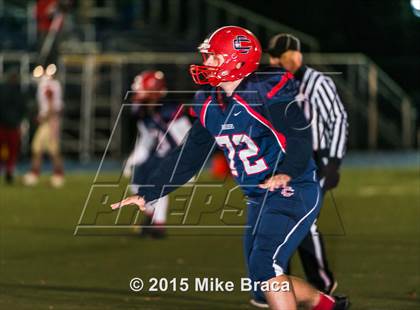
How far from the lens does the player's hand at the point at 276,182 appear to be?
7.10 m

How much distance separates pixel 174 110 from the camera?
1484 centimetres

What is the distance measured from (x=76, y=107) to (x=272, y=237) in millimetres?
22667

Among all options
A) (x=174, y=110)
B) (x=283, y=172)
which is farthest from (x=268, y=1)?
(x=283, y=172)

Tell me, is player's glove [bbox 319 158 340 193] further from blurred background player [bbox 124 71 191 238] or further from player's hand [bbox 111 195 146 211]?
blurred background player [bbox 124 71 191 238]

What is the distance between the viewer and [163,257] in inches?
487

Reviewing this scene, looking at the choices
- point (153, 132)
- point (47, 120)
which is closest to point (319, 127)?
point (153, 132)

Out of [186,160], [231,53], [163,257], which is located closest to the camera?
[231,53]

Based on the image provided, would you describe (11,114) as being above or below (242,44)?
below

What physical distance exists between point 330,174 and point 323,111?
56 cm

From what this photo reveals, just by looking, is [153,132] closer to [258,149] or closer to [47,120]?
[258,149]

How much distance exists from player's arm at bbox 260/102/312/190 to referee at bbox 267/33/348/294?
74.7 inches

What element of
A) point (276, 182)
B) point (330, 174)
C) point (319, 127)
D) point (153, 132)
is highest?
point (276, 182)

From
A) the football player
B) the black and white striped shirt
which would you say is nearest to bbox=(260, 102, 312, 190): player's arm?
the football player

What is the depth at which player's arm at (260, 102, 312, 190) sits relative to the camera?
731cm
